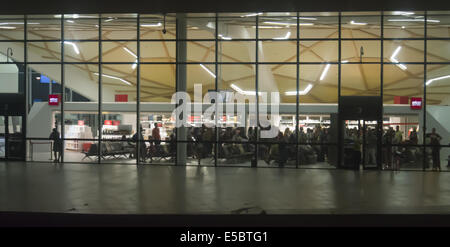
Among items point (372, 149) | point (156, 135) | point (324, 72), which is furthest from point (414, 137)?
point (156, 135)

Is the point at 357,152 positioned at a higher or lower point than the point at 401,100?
lower

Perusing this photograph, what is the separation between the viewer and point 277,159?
16.0 m

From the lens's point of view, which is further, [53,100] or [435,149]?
[53,100]

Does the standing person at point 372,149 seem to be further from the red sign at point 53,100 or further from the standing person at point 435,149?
the red sign at point 53,100

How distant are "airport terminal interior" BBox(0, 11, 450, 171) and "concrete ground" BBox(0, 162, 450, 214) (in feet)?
3.92

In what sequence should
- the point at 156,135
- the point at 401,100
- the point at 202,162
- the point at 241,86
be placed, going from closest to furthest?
the point at 202,162 → the point at 156,135 → the point at 401,100 → the point at 241,86

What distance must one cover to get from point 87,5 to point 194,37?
654 centimetres

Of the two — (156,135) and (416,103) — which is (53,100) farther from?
(416,103)

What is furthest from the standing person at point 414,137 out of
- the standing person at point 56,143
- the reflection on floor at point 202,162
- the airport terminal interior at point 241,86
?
the standing person at point 56,143

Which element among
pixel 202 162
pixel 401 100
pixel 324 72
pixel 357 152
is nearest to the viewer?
pixel 357 152

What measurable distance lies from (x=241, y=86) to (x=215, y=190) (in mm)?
7578

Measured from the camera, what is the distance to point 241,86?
17.5 metres

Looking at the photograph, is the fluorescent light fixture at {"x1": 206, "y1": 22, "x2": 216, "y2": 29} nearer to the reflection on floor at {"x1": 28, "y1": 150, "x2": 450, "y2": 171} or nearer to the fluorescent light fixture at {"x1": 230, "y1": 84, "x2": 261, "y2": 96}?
the fluorescent light fixture at {"x1": 230, "y1": 84, "x2": 261, "y2": 96}
